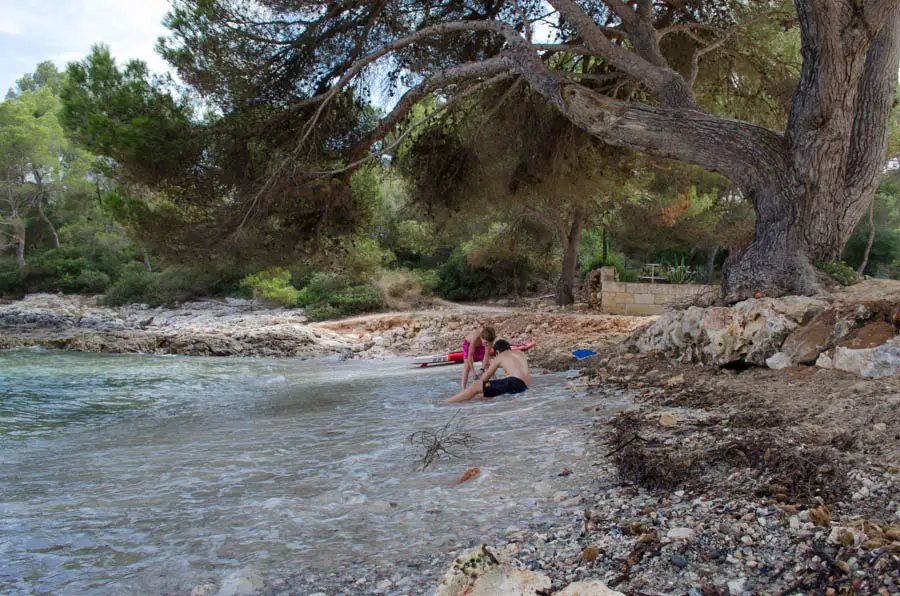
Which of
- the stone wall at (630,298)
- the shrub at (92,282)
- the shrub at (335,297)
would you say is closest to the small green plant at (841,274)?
the stone wall at (630,298)

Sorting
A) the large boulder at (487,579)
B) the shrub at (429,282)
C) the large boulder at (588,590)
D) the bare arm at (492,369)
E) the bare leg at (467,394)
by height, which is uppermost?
the shrub at (429,282)

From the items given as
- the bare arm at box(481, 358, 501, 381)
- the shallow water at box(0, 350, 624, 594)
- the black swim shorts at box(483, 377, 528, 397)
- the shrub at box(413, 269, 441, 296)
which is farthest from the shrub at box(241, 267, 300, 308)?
the black swim shorts at box(483, 377, 528, 397)

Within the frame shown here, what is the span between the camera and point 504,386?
6.39 metres

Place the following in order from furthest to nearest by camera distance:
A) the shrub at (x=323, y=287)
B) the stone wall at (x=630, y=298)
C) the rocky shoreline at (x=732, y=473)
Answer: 1. the shrub at (x=323, y=287)
2. the stone wall at (x=630, y=298)
3. the rocky shoreline at (x=732, y=473)

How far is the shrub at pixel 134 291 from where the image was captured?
2650 centimetres

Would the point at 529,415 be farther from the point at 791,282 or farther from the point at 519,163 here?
the point at 519,163

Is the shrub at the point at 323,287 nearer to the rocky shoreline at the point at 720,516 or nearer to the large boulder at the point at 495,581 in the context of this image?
the rocky shoreline at the point at 720,516

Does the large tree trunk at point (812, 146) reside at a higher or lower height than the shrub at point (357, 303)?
higher

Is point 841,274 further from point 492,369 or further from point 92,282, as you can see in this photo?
point 92,282

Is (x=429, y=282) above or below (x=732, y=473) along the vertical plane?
above

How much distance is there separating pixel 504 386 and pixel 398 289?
14309 millimetres

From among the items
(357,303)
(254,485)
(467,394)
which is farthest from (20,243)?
(254,485)

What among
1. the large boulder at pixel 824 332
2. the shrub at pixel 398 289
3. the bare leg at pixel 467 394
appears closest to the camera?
the large boulder at pixel 824 332

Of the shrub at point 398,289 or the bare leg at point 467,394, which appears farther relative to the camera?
the shrub at point 398,289
